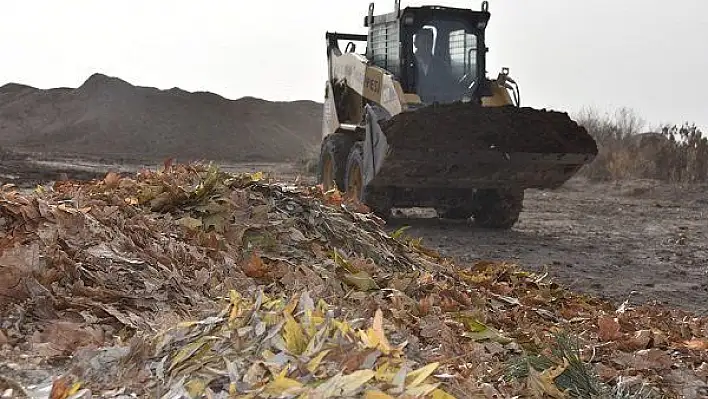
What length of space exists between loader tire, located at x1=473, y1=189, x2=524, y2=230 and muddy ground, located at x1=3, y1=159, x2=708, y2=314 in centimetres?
19

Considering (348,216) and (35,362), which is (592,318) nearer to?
(348,216)

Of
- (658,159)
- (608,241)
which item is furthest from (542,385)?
(658,159)

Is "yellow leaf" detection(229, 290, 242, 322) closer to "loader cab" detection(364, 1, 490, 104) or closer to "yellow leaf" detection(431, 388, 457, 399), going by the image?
"yellow leaf" detection(431, 388, 457, 399)

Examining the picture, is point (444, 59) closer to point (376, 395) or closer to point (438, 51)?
point (438, 51)

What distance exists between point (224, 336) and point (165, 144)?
3395 centimetres

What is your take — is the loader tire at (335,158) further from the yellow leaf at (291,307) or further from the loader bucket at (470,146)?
the yellow leaf at (291,307)

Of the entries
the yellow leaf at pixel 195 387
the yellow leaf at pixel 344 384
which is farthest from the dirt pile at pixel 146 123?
the yellow leaf at pixel 344 384

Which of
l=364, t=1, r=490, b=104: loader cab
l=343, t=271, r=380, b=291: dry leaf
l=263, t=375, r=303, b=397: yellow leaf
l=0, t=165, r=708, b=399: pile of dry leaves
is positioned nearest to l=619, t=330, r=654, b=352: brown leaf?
l=0, t=165, r=708, b=399: pile of dry leaves

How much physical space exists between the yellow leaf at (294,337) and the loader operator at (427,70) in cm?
815

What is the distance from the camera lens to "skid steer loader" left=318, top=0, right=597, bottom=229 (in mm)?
8836

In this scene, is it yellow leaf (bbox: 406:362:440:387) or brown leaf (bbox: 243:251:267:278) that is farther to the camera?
brown leaf (bbox: 243:251:267:278)

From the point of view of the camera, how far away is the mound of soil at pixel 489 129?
8688 mm

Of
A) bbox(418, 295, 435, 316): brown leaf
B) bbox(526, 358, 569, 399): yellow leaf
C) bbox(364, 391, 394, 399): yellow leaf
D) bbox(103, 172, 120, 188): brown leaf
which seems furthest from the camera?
bbox(103, 172, 120, 188): brown leaf

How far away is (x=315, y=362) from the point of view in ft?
7.18
